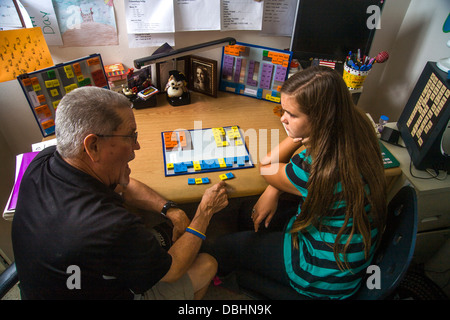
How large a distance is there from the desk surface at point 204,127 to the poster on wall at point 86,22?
1.30 feet

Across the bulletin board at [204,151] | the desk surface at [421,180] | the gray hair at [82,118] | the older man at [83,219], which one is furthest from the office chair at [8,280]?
the desk surface at [421,180]

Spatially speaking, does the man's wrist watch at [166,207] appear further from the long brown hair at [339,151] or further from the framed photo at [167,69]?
the framed photo at [167,69]

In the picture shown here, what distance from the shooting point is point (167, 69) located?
1.64 metres

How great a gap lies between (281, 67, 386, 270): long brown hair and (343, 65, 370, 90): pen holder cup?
59 centimetres

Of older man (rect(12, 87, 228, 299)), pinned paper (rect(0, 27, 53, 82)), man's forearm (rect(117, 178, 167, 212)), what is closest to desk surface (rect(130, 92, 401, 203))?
man's forearm (rect(117, 178, 167, 212))

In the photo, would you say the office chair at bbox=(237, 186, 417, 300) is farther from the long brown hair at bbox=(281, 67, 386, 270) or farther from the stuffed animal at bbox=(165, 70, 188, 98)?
the stuffed animal at bbox=(165, 70, 188, 98)

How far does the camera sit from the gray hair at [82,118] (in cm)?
82

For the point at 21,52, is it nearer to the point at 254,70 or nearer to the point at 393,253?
the point at 254,70

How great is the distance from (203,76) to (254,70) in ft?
0.93

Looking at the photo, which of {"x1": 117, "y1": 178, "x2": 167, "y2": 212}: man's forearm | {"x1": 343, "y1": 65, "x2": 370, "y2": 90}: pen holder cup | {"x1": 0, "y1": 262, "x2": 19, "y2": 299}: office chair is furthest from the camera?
{"x1": 343, "y1": 65, "x2": 370, "y2": 90}: pen holder cup

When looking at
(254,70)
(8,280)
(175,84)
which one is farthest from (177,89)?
(8,280)

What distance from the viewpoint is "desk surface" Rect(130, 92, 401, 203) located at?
116 cm
